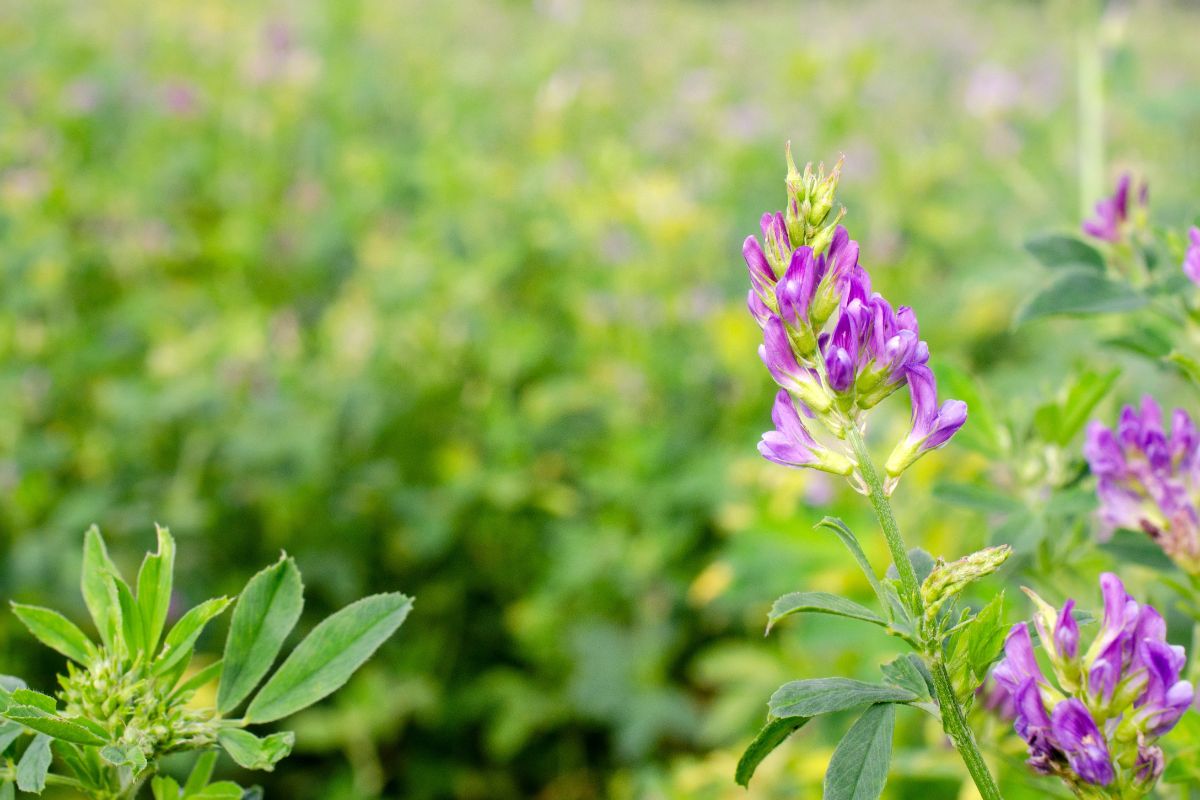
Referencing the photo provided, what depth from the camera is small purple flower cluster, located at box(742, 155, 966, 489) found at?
576 mm

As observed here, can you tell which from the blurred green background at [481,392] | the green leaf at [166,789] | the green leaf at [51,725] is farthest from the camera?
the blurred green background at [481,392]

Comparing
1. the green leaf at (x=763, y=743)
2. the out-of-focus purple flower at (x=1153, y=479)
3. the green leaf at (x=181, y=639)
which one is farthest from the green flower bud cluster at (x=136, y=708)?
the out-of-focus purple flower at (x=1153, y=479)

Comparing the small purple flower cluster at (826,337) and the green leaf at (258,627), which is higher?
the small purple flower cluster at (826,337)

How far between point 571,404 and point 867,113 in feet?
8.51

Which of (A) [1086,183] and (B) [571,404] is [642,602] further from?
(A) [1086,183]

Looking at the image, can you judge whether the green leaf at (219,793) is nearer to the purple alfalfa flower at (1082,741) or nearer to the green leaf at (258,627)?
the green leaf at (258,627)

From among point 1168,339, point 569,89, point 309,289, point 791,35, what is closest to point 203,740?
point 1168,339

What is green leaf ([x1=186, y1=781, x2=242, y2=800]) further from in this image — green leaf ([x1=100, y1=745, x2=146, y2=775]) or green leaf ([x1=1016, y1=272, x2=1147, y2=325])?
green leaf ([x1=1016, y1=272, x2=1147, y2=325])

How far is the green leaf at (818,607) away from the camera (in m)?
0.55

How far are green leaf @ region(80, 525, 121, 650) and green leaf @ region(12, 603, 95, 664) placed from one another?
0.02m

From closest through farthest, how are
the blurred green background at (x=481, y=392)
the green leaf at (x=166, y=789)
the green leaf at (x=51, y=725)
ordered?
the green leaf at (x=51, y=725) < the green leaf at (x=166, y=789) < the blurred green background at (x=481, y=392)

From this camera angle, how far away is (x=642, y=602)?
2.43m

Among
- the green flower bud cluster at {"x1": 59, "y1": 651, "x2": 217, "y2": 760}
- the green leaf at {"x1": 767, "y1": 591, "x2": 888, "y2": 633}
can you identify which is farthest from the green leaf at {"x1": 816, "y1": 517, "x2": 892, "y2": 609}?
the green flower bud cluster at {"x1": 59, "y1": 651, "x2": 217, "y2": 760}

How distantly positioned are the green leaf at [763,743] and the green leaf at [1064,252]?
22.0 inches
